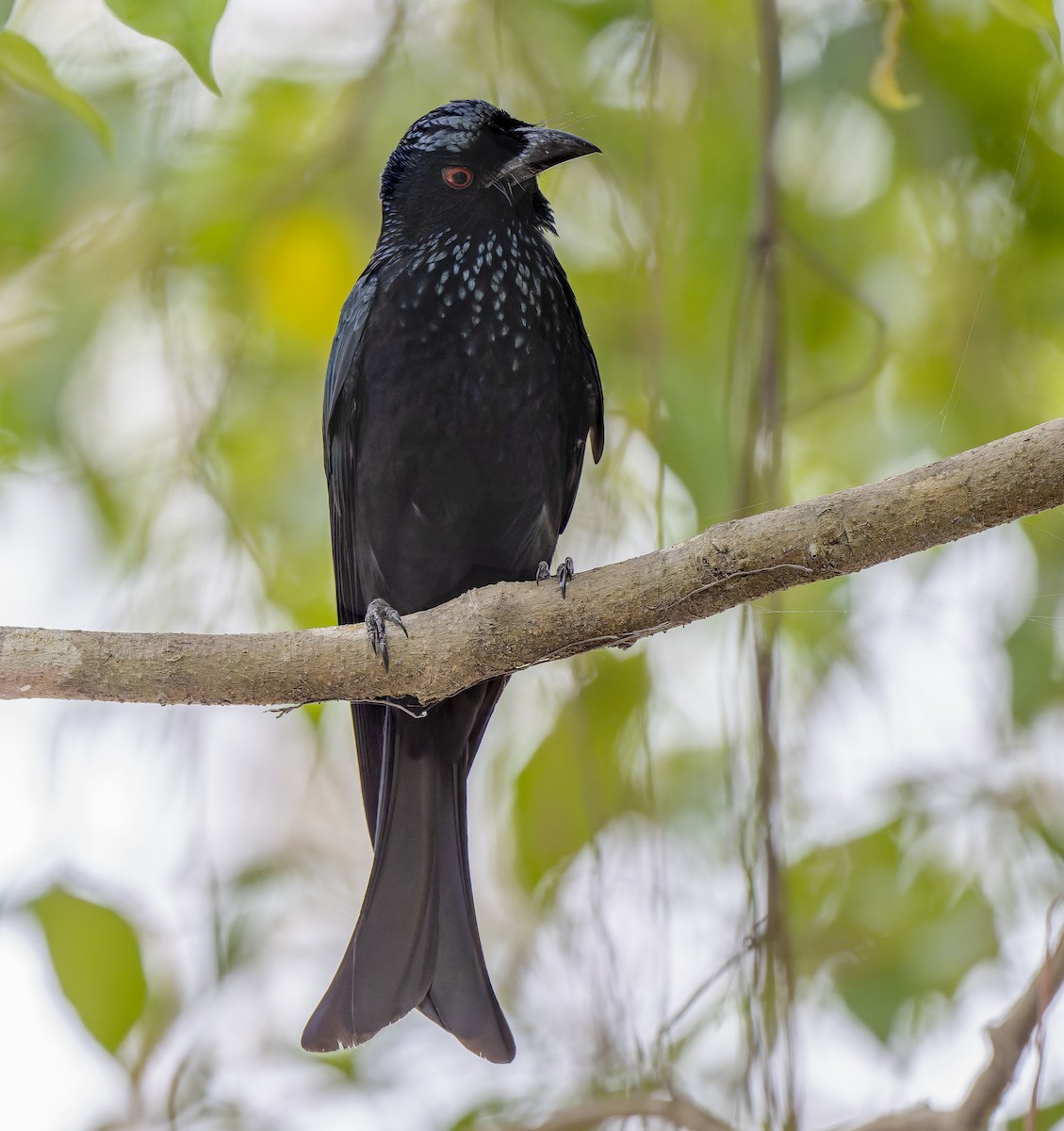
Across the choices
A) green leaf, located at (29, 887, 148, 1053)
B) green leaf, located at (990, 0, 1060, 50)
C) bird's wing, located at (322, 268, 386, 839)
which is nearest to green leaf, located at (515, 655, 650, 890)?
bird's wing, located at (322, 268, 386, 839)

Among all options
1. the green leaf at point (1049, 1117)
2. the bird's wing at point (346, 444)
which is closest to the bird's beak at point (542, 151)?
the bird's wing at point (346, 444)

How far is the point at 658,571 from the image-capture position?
1.81 metres

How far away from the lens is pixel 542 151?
103 inches

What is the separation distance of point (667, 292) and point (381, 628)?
31.9 inches

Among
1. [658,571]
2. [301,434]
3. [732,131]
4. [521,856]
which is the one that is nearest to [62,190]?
[301,434]

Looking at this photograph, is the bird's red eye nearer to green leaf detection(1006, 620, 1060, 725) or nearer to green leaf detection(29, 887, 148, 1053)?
green leaf detection(1006, 620, 1060, 725)

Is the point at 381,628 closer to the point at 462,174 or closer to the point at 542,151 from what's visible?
the point at 542,151

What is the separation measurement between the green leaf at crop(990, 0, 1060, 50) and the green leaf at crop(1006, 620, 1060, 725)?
39.0 inches

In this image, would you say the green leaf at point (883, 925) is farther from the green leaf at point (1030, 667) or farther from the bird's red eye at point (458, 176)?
the bird's red eye at point (458, 176)

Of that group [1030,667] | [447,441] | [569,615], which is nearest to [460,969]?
[569,615]

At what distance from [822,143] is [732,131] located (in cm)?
19

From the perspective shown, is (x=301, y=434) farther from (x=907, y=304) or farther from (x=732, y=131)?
(x=907, y=304)

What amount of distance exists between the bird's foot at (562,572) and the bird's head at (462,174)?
0.76 metres

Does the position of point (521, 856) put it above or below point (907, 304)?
below
